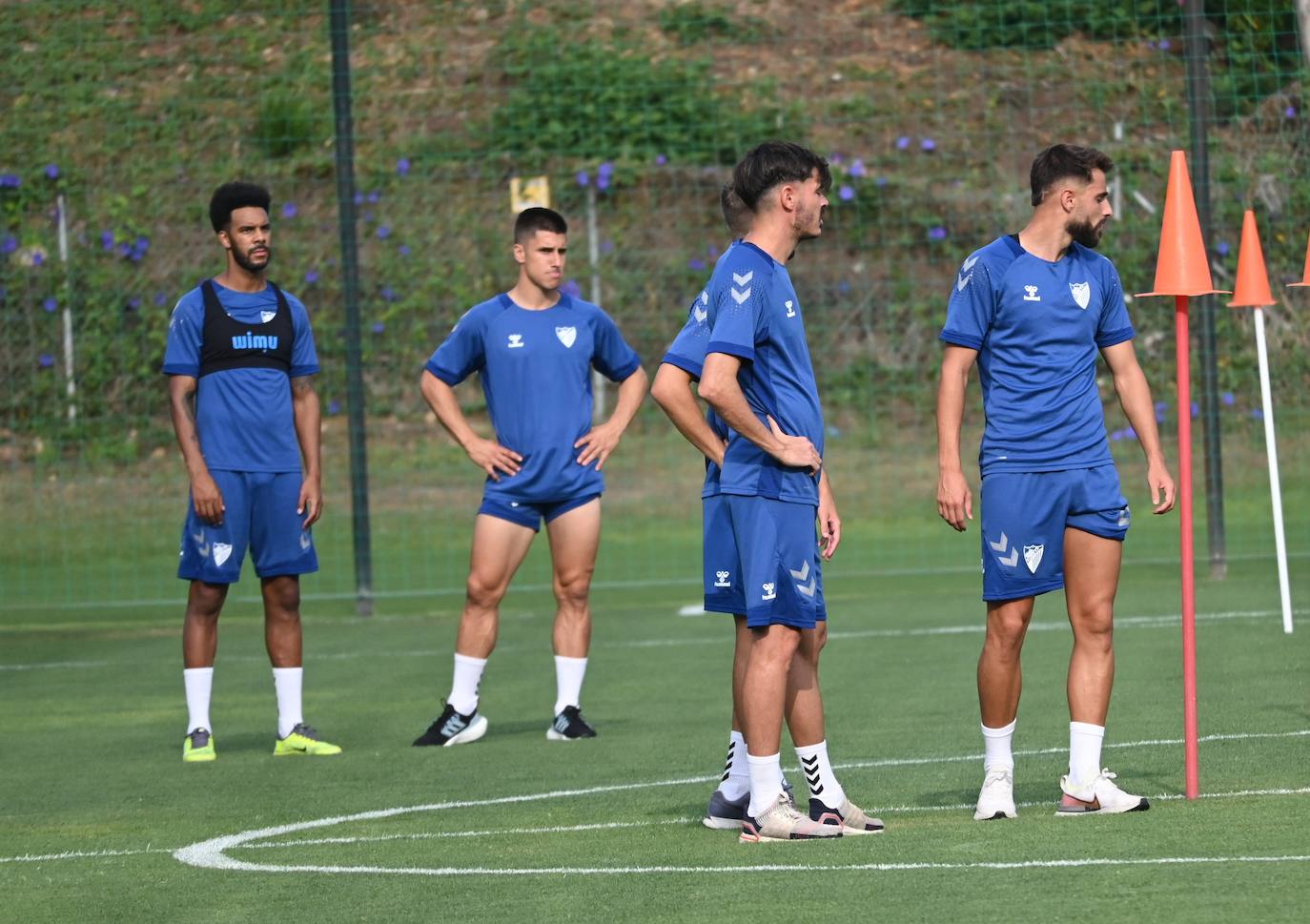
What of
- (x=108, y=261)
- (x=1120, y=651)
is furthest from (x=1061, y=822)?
(x=108, y=261)

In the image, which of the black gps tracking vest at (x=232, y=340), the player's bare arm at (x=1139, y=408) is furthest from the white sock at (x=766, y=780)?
the black gps tracking vest at (x=232, y=340)

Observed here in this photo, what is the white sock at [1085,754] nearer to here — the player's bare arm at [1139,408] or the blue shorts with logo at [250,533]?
the player's bare arm at [1139,408]

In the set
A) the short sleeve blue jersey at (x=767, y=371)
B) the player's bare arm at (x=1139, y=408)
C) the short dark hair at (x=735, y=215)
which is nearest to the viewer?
the short sleeve blue jersey at (x=767, y=371)

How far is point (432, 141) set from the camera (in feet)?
64.0

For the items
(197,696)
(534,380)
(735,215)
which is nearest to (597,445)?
(534,380)

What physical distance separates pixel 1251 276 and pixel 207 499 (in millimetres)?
4638

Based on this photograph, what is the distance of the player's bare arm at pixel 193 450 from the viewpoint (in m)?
8.82

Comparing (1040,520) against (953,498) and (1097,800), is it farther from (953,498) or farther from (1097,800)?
(1097,800)

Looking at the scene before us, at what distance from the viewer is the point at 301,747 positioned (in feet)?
28.9

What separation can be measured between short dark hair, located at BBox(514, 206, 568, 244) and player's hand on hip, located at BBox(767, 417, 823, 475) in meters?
3.07

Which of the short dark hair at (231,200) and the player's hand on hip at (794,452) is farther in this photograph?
the short dark hair at (231,200)

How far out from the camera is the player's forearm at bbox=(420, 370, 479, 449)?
361 inches

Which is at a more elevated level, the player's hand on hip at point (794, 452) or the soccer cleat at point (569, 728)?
the player's hand on hip at point (794, 452)

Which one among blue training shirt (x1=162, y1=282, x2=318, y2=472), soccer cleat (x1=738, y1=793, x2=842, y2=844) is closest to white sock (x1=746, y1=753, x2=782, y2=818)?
soccer cleat (x1=738, y1=793, x2=842, y2=844)
